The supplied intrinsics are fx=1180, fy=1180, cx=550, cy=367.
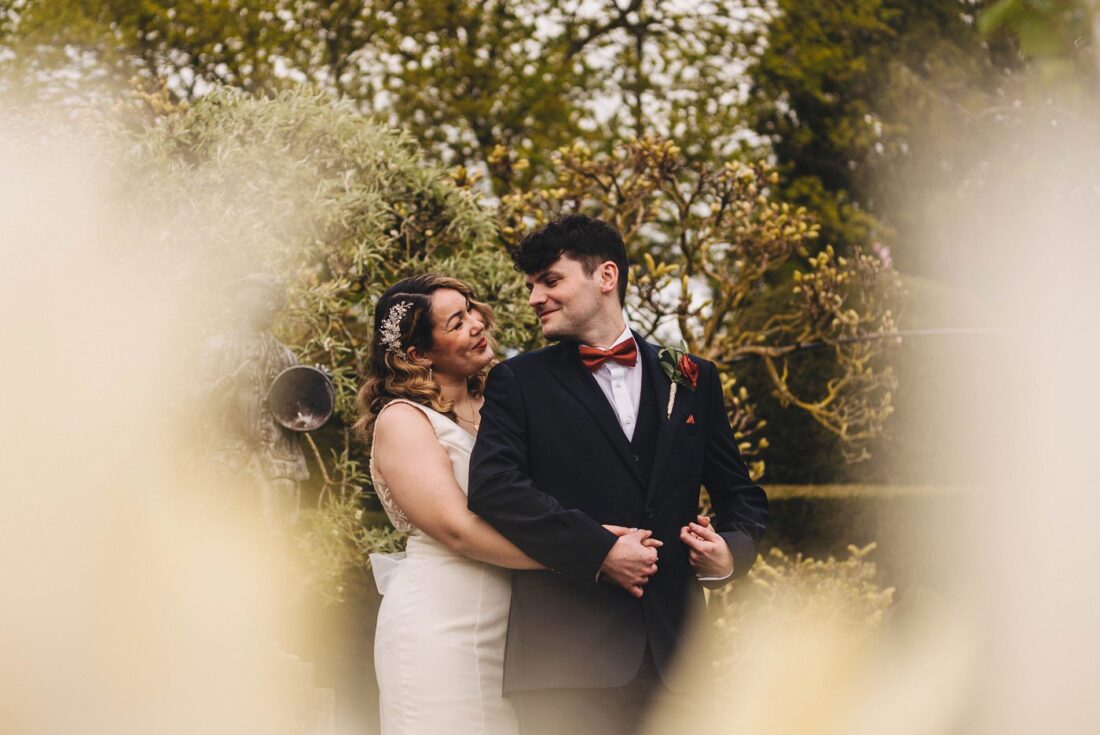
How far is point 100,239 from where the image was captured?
552cm

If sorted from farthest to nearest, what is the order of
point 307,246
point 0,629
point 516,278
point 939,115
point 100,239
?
1. point 939,115
2. point 516,278
3. point 307,246
4. point 100,239
5. point 0,629

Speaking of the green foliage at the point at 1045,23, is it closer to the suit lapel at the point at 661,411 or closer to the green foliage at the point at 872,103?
the suit lapel at the point at 661,411

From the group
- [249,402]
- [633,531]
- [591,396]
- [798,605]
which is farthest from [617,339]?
[798,605]

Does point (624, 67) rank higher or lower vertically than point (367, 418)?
higher

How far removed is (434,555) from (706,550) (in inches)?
28.8

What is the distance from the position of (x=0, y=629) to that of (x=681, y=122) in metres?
12.0

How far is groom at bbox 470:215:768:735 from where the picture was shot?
8.76 feet

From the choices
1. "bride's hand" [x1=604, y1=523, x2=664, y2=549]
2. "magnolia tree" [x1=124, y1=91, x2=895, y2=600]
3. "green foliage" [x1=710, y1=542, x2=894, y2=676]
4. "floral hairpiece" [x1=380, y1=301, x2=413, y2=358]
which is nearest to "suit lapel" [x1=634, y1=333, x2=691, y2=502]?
"bride's hand" [x1=604, y1=523, x2=664, y2=549]

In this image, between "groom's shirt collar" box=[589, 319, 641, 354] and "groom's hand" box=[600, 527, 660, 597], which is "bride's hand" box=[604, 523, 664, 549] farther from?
"groom's shirt collar" box=[589, 319, 641, 354]

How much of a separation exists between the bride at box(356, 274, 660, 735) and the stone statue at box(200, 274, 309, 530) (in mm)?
1975

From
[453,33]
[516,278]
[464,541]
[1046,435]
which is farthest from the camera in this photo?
[453,33]

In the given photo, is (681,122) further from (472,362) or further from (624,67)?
(472,362)

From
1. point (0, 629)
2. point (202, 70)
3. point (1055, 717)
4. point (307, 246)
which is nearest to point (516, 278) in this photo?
point (307, 246)

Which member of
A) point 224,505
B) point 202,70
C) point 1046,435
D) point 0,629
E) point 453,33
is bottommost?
point 0,629
